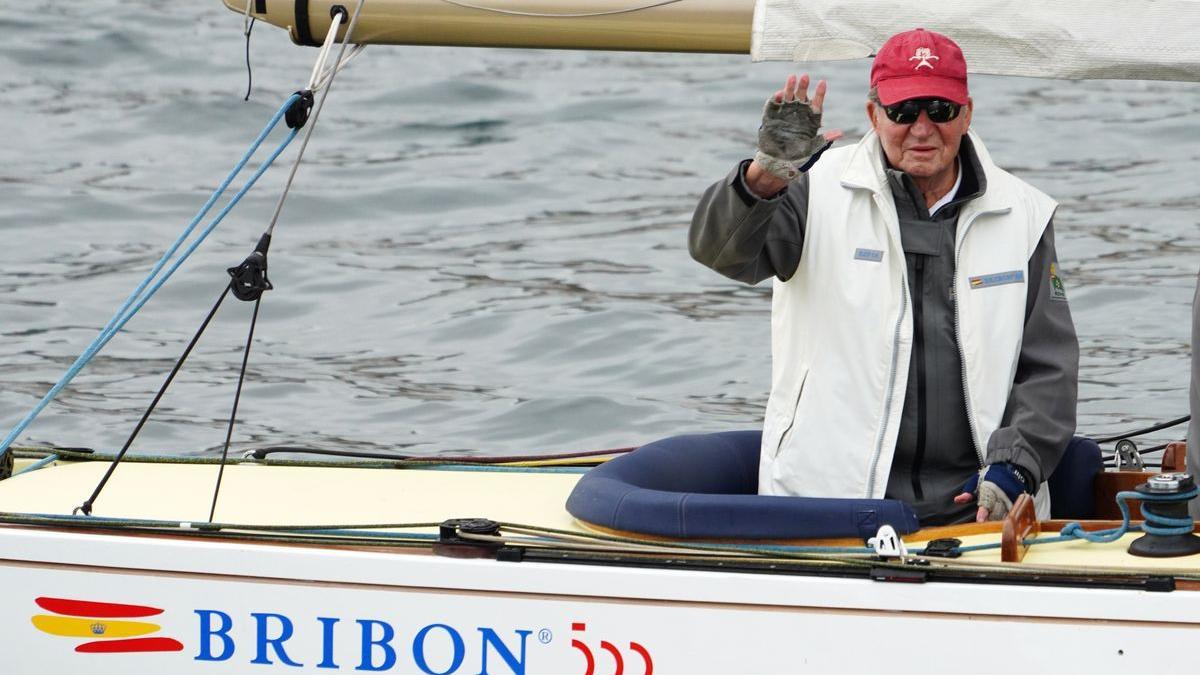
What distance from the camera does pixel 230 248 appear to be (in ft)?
35.3

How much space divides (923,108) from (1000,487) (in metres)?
0.78

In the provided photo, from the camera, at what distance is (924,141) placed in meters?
3.98

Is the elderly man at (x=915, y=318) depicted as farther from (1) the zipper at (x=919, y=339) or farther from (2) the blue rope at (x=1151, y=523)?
(2) the blue rope at (x=1151, y=523)

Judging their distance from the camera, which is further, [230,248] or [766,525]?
Answer: [230,248]

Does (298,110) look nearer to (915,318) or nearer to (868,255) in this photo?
(868,255)

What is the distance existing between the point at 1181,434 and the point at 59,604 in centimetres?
466

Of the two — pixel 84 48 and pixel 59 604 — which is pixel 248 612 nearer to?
pixel 59 604

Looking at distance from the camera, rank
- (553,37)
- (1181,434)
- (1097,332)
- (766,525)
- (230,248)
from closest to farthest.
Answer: (766,525)
(553,37)
(1181,434)
(1097,332)
(230,248)

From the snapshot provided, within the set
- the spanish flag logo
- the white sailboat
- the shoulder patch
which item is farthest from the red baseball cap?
the spanish flag logo

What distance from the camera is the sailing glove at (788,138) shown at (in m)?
3.72

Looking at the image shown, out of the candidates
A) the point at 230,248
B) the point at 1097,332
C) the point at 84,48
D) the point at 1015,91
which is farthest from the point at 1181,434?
the point at 84,48

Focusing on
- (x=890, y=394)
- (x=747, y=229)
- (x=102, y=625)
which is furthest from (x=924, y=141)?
(x=102, y=625)

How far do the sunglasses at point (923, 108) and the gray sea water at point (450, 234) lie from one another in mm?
3518

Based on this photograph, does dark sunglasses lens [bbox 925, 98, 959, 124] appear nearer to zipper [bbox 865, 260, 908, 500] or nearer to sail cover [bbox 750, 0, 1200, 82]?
sail cover [bbox 750, 0, 1200, 82]
